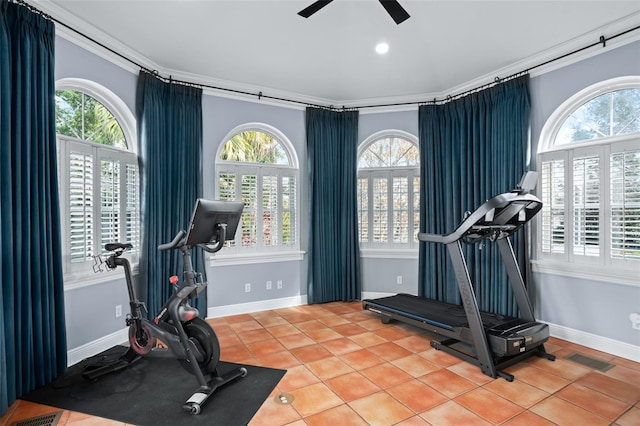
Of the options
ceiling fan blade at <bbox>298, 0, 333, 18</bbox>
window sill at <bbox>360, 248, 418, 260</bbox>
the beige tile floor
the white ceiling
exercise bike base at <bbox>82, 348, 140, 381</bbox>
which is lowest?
the beige tile floor

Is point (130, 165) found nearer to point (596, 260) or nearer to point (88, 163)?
point (88, 163)

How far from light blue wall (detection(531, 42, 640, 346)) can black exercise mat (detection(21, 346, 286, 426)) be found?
3006mm

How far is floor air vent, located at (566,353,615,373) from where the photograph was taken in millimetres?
2992

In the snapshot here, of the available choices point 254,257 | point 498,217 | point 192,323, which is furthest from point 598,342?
point 254,257

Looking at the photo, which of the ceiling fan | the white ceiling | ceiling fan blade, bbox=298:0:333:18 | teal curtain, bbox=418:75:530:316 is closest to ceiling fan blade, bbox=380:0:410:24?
the ceiling fan

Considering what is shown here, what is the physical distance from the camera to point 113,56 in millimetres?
3490

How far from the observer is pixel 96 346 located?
3.34m

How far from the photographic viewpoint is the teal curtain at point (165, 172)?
3.80m

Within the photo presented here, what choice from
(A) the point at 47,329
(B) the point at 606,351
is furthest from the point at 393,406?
(A) the point at 47,329

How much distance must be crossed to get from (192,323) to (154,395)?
57 centimetres

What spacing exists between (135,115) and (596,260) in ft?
16.6

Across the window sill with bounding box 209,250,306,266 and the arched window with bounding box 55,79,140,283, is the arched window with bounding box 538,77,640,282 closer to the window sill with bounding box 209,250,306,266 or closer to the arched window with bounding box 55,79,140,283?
the window sill with bounding box 209,250,306,266

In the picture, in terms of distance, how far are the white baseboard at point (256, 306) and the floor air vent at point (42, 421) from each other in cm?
215

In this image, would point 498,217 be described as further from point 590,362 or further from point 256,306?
point 256,306
